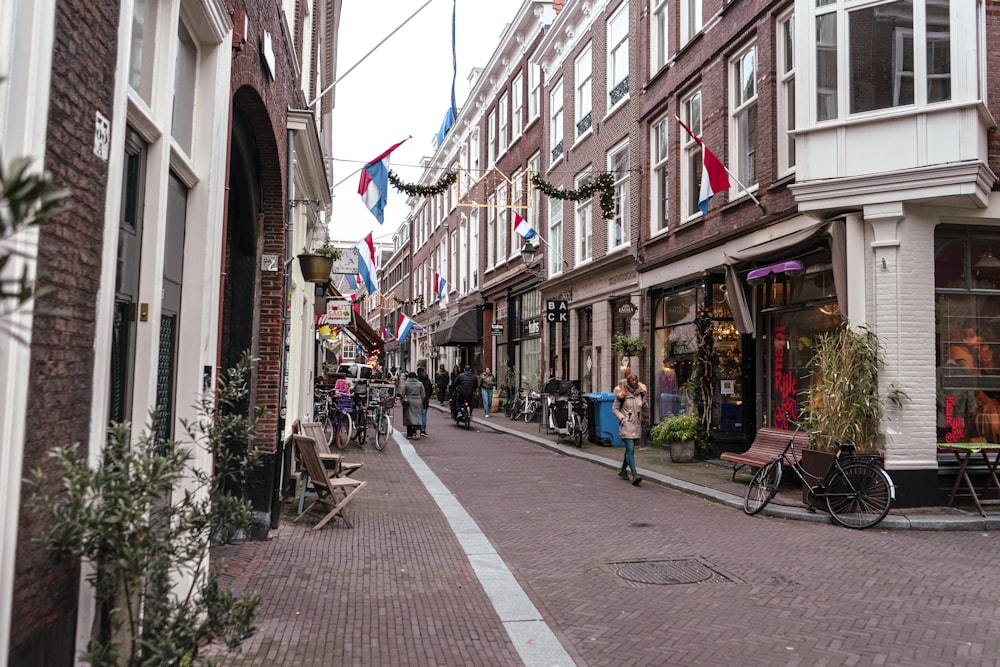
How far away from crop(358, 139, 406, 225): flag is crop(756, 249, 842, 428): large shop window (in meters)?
6.40

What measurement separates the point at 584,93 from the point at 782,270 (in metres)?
12.6

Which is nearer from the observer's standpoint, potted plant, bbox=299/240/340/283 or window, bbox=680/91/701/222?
potted plant, bbox=299/240/340/283

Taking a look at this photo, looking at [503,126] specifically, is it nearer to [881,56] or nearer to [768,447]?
[881,56]

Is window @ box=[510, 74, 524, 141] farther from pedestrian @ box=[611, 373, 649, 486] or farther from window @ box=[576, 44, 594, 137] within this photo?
pedestrian @ box=[611, 373, 649, 486]

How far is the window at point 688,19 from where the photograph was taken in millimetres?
15664

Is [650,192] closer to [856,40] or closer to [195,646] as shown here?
[856,40]

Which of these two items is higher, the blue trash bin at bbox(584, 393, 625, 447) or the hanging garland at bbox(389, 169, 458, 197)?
the hanging garland at bbox(389, 169, 458, 197)

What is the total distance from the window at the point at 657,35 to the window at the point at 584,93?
3746 mm

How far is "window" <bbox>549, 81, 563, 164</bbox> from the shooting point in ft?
79.2

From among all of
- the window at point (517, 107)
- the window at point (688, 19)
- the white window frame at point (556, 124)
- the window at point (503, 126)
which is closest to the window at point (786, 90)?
the window at point (688, 19)

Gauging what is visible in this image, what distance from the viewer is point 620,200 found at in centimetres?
1942

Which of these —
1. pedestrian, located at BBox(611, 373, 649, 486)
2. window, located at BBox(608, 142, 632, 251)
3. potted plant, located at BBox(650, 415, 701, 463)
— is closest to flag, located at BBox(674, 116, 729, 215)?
pedestrian, located at BBox(611, 373, 649, 486)

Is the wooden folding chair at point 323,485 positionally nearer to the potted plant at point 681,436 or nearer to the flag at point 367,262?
the potted plant at point 681,436

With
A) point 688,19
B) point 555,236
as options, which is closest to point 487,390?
point 555,236
